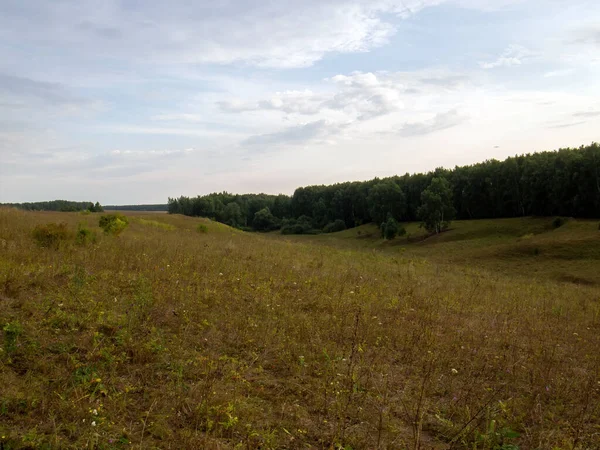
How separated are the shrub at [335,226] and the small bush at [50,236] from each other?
295ft

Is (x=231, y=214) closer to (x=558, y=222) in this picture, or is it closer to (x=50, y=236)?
(x=558, y=222)

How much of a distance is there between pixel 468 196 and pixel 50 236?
75946mm

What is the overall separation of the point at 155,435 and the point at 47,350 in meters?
1.98

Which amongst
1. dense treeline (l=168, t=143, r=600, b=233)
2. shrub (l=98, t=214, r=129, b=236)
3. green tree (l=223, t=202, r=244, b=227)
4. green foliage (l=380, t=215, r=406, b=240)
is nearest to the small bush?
shrub (l=98, t=214, r=129, b=236)

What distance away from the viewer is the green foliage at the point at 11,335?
4.21 metres

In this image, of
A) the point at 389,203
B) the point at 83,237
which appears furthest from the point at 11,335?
the point at 389,203

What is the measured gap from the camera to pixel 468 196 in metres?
74.8

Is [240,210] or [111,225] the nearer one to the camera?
[111,225]

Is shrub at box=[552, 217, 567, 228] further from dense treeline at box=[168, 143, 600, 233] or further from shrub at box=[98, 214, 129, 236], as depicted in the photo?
shrub at box=[98, 214, 129, 236]

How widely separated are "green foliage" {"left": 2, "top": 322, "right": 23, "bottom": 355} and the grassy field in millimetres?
20

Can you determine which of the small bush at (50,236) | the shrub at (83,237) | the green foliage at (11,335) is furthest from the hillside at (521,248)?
the green foliage at (11,335)

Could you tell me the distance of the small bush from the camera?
9453 millimetres

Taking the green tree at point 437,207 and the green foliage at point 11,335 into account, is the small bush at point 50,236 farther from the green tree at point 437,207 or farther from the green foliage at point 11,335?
the green tree at point 437,207

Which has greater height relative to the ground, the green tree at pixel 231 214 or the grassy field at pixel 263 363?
the green tree at pixel 231 214
